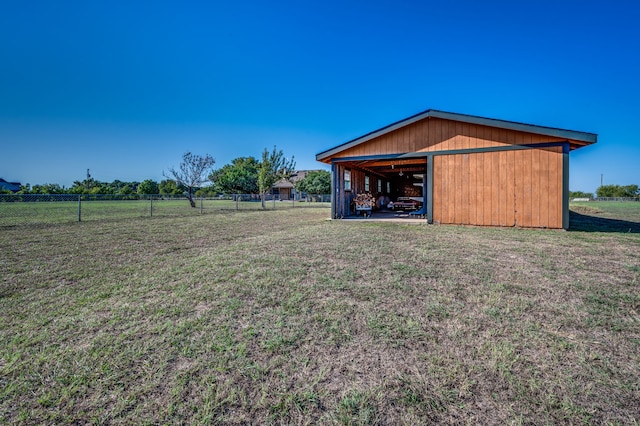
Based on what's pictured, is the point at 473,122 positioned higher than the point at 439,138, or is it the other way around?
the point at 473,122

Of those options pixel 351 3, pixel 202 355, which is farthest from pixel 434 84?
pixel 202 355

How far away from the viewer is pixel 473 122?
8773mm

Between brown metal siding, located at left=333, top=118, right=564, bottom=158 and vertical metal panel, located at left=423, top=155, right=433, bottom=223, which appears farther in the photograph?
vertical metal panel, located at left=423, top=155, right=433, bottom=223

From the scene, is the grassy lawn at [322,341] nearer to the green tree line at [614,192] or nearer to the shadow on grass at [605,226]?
the shadow on grass at [605,226]

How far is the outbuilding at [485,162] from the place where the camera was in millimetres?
8086

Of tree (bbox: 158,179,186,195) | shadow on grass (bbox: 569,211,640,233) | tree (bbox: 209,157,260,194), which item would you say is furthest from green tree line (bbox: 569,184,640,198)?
tree (bbox: 158,179,186,195)

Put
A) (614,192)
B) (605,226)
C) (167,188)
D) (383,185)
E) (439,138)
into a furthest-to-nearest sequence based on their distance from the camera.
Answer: (167,188) → (614,192) → (383,185) → (439,138) → (605,226)

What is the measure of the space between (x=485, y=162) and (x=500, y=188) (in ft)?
3.19

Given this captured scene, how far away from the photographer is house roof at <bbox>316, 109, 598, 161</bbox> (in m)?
7.59

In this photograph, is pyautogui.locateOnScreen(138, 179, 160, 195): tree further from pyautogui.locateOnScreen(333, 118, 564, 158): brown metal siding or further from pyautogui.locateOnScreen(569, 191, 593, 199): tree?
pyautogui.locateOnScreen(569, 191, 593, 199): tree

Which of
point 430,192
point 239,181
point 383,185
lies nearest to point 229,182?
point 239,181

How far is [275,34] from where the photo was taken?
40.8ft

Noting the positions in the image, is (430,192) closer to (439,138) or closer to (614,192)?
(439,138)

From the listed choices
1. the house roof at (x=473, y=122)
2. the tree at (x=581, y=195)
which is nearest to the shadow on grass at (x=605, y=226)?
the house roof at (x=473, y=122)
